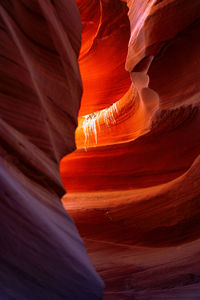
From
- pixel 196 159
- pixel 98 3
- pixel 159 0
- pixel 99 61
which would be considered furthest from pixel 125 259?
pixel 98 3

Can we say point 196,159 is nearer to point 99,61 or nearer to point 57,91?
point 57,91

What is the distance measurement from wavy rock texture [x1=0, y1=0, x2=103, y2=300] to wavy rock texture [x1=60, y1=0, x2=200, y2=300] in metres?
1.54

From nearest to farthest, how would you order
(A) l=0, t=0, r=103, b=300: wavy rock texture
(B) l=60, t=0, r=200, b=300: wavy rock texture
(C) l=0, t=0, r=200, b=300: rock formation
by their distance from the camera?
(A) l=0, t=0, r=103, b=300: wavy rock texture < (C) l=0, t=0, r=200, b=300: rock formation < (B) l=60, t=0, r=200, b=300: wavy rock texture

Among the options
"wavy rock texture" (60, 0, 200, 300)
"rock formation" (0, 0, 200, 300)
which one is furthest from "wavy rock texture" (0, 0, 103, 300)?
"wavy rock texture" (60, 0, 200, 300)

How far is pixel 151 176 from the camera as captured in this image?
4656 millimetres

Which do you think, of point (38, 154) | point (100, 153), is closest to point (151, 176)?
point (100, 153)

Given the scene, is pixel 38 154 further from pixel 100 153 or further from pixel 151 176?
pixel 100 153

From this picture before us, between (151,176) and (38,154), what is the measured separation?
3.16 metres

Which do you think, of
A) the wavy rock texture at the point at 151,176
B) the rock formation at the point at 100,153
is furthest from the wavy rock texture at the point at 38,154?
the wavy rock texture at the point at 151,176

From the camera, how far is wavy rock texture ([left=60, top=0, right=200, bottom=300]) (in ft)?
10.6

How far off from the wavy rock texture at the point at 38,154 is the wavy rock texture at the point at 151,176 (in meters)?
1.54

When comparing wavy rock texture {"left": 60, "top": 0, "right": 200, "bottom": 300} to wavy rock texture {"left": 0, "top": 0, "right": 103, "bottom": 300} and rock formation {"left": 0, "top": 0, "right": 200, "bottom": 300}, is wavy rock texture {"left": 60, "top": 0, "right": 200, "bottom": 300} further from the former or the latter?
wavy rock texture {"left": 0, "top": 0, "right": 103, "bottom": 300}

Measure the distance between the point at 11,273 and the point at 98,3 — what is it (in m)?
7.16

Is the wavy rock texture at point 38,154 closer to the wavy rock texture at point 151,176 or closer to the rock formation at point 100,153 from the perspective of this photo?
the rock formation at point 100,153
